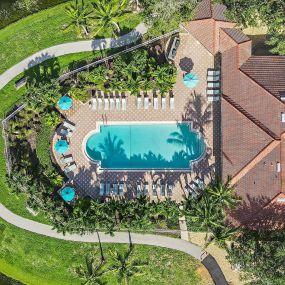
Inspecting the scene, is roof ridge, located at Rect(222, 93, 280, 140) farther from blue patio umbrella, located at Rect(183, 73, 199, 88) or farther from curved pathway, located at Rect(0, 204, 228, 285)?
curved pathway, located at Rect(0, 204, 228, 285)

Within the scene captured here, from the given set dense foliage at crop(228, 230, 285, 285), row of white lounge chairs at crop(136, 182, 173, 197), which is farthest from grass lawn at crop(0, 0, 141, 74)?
dense foliage at crop(228, 230, 285, 285)

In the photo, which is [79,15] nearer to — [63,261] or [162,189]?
[162,189]

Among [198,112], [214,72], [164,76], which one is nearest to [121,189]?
[198,112]

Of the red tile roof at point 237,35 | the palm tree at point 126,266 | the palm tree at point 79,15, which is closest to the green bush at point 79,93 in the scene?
the palm tree at point 79,15

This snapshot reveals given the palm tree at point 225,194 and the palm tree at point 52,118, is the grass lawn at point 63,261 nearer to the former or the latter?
the palm tree at point 225,194

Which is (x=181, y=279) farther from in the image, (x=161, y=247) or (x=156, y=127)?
(x=156, y=127)

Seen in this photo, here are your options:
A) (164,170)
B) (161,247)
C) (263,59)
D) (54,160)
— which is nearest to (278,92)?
(263,59)
